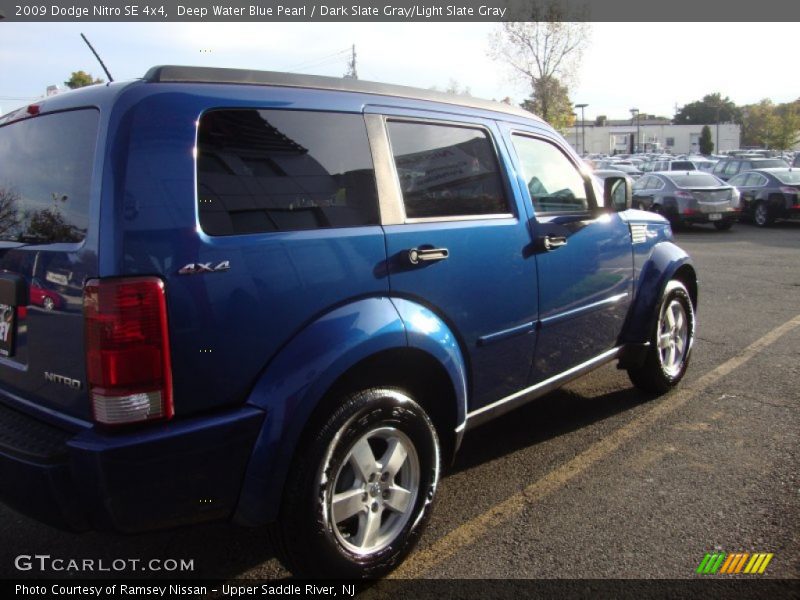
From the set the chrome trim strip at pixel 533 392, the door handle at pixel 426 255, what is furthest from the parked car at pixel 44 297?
the chrome trim strip at pixel 533 392

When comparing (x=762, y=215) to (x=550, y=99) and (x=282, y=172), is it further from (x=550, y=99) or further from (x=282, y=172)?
(x=282, y=172)

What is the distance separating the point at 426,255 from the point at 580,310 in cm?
140

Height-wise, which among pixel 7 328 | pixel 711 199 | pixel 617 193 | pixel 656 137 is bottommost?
pixel 711 199

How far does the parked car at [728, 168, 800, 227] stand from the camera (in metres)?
16.7

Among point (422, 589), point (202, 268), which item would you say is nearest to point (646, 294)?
point (422, 589)

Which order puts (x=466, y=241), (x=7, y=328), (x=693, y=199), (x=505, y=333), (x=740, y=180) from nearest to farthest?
(x=7, y=328) < (x=466, y=241) < (x=505, y=333) < (x=693, y=199) < (x=740, y=180)

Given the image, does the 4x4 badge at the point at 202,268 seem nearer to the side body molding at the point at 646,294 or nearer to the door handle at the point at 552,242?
the door handle at the point at 552,242

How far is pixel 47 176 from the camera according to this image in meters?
2.44

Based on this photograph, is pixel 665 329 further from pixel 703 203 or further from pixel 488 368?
pixel 703 203

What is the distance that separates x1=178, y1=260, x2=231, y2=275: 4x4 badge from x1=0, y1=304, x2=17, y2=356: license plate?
0.87 m

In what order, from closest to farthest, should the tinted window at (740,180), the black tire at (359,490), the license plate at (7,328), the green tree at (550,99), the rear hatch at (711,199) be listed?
→ the black tire at (359,490) → the license plate at (7,328) → the rear hatch at (711,199) → the tinted window at (740,180) → the green tree at (550,99)

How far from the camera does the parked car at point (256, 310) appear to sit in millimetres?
2064

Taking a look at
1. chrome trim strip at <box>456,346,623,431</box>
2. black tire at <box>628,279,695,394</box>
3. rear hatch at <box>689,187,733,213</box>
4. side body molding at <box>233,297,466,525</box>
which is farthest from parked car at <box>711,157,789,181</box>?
side body molding at <box>233,297,466,525</box>

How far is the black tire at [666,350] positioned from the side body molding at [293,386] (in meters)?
2.76
